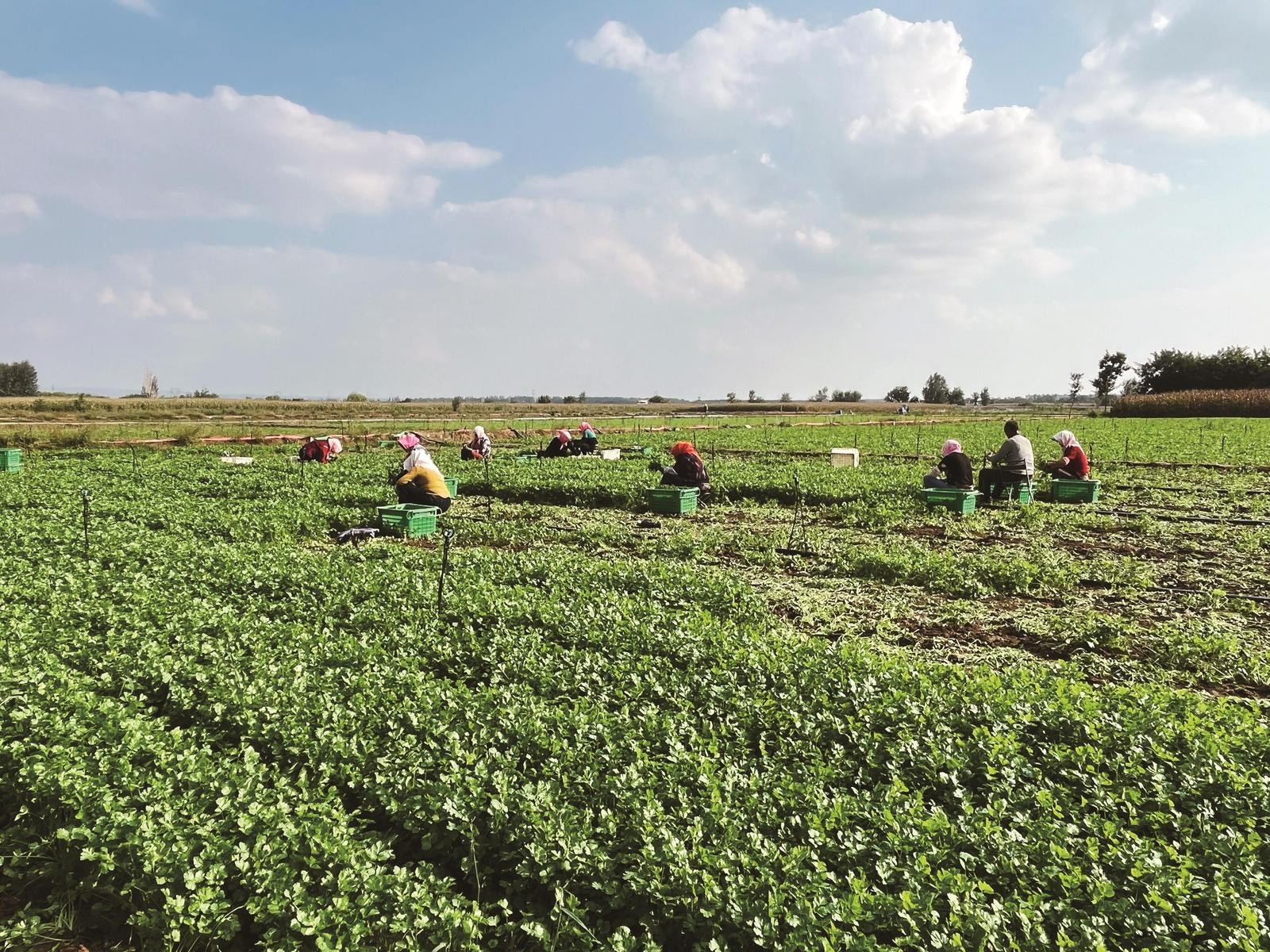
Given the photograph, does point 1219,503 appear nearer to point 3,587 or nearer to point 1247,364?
point 3,587

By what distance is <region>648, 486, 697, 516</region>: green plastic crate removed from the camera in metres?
15.0

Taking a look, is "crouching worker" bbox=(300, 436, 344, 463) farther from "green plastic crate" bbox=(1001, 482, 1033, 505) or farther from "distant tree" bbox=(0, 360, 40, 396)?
"distant tree" bbox=(0, 360, 40, 396)

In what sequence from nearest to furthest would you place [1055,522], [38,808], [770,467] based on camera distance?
[38,808] → [1055,522] → [770,467]

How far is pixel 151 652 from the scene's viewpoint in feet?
19.9

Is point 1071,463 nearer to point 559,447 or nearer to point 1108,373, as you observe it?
point 559,447

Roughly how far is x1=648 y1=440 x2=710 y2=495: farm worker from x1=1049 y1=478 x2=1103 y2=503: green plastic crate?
788cm

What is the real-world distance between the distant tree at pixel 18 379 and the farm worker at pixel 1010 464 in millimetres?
133335

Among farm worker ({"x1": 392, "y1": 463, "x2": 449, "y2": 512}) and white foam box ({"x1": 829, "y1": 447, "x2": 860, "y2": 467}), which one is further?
white foam box ({"x1": 829, "y1": 447, "x2": 860, "y2": 467})

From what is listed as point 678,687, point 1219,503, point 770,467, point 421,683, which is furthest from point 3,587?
point 1219,503

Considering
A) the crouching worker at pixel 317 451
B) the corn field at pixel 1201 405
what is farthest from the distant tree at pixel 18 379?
the corn field at pixel 1201 405

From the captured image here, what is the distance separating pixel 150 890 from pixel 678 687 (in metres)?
3.52

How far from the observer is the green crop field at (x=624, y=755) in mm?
3424

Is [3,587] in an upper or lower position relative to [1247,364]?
lower

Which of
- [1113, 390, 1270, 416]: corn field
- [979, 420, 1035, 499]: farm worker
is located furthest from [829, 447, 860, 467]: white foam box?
[1113, 390, 1270, 416]: corn field
